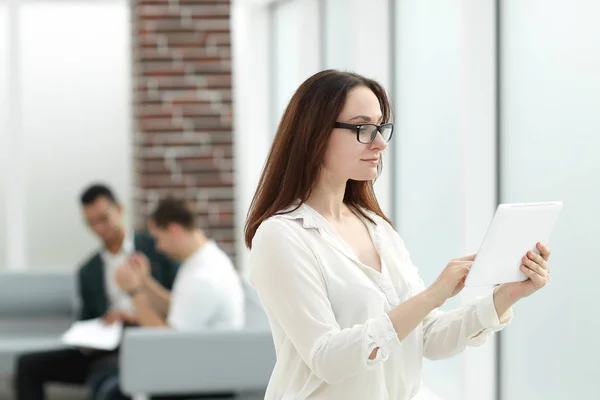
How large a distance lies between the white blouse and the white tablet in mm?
162

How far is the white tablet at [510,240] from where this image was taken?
1.92 metres

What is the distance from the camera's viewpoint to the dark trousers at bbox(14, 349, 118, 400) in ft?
18.7

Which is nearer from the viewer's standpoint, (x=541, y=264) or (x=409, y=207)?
(x=541, y=264)

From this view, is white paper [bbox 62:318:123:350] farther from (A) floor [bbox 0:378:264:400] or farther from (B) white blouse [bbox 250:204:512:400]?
(B) white blouse [bbox 250:204:512:400]

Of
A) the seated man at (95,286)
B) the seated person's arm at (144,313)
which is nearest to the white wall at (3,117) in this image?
the seated man at (95,286)

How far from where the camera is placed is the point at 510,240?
6.41 feet

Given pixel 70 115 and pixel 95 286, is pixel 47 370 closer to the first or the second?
pixel 95 286

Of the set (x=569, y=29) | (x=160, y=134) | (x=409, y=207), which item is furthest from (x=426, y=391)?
(x=160, y=134)

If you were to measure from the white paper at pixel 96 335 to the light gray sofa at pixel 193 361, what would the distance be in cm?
81

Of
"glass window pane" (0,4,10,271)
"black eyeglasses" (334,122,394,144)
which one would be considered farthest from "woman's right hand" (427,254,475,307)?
"glass window pane" (0,4,10,271)

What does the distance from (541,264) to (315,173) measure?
520mm

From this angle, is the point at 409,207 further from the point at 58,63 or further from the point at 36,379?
the point at 58,63

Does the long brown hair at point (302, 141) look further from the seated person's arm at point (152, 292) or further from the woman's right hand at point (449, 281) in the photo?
the seated person's arm at point (152, 292)

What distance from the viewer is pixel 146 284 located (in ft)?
17.4
